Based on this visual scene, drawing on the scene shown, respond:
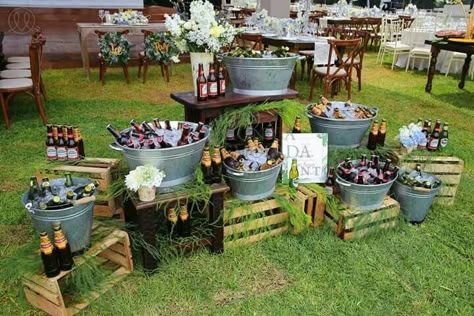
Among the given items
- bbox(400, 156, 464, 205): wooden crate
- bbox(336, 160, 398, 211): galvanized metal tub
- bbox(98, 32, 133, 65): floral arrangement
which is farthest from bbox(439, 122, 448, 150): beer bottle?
bbox(98, 32, 133, 65): floral arrangement

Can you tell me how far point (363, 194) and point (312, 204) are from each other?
291 millimetres

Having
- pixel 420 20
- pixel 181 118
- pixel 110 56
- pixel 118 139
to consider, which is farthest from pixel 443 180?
pixel 420 20

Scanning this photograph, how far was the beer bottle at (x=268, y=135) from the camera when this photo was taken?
99.9 inches

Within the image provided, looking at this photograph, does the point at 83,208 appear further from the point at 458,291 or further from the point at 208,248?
the point at 458,291

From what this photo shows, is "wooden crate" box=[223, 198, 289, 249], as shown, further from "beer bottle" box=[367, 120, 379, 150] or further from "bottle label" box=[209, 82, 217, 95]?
"beer bottle" box=[367, 120, 379, 150]

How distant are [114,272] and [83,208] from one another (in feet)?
1.24

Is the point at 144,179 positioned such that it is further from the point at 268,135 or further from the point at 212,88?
the point at 268,135

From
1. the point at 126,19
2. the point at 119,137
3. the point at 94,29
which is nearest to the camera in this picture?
the point at 119,137

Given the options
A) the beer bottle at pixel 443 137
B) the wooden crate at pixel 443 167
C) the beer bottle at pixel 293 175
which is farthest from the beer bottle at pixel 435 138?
the beer bottle at pixel 293 175

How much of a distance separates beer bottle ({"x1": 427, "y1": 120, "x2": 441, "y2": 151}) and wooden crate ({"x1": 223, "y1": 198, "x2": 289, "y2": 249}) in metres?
1.17

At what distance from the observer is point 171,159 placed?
1.85 metres

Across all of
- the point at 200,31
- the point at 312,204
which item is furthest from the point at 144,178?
the point at 312,204

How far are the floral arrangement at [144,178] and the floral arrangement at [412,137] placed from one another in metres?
1.65

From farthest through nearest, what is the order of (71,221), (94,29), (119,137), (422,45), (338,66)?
(422,45), (94,29), (338,66), (119,137), (71,221)
